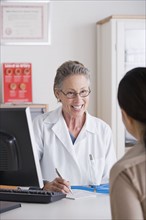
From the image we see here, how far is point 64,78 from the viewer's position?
8.46 feet

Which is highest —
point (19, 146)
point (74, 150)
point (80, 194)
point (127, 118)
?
point (127, 118)

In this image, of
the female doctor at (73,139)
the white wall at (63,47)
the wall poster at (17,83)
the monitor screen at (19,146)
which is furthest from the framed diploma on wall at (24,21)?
the monitor screen at (19,146)

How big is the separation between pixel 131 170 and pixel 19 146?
0.65 metres

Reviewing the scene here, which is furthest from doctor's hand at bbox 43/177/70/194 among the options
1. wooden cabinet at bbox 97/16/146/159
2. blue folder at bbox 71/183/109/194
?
wooden cabinet at bbox 97/16/146/159

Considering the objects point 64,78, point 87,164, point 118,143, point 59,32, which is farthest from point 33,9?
point 87,164

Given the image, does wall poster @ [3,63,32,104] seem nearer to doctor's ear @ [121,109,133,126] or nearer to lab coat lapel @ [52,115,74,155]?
lab coat lapel @ [52,115,74,155]

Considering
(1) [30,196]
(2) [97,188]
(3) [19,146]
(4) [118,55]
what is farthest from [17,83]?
(3) [19,146]

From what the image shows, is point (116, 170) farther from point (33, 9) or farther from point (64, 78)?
point (33, 9)

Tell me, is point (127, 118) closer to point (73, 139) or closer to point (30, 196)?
point (30, 196)

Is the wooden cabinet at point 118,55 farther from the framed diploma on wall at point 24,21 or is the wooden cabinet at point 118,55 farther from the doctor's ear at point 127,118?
the doctor's ear at point 127,118

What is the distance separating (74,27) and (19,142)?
9.20 ft

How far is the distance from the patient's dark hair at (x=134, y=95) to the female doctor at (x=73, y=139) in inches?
45.4

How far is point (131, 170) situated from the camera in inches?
50.1

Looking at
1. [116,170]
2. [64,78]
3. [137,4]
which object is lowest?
[116,170]
